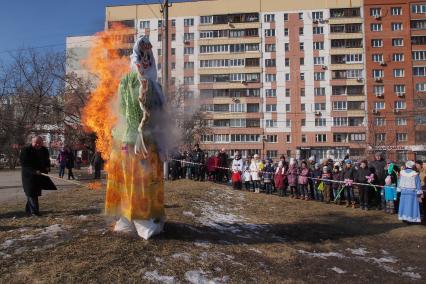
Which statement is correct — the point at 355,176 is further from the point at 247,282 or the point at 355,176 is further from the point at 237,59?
the point at 237,59

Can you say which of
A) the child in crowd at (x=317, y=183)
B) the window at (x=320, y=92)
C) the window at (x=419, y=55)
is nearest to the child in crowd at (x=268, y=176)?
the child in crowd at (x=317, y=183)

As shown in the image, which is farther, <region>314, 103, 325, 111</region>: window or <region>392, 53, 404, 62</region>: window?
<region>392, 53, 404, 62</region>: window

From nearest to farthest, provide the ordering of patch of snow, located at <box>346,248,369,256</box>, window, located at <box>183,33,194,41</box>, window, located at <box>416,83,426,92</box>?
patch of snow, located at <box>346,248,369,256</box>, window, located at <box>416,83,426,92</box>, window, located at <box>183,33,194,41</box>

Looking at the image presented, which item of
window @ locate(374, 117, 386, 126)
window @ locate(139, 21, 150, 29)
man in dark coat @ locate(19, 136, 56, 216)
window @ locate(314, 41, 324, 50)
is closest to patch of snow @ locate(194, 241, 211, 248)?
man in dark coat @ locate(19, 136, 56, 216)

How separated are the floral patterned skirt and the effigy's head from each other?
1.54 m

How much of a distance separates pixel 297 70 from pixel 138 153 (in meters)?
69.9

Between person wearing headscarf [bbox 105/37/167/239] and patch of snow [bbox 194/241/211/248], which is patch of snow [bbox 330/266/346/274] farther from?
person wearing headscarf [bbox 105/37/167/239]

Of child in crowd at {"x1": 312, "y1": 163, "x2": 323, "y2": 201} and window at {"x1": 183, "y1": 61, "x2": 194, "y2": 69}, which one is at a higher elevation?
window at {"x1": 183, "y1": 61, "x2": 194, "y2": 69}

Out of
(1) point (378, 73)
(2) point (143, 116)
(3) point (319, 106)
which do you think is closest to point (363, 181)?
(2) point (143, 116)

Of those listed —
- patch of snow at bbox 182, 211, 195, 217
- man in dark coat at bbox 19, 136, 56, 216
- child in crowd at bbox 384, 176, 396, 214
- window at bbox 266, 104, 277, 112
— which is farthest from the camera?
window at bbox 266, 104, 277, 112

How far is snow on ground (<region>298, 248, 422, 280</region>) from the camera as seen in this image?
27.6 feet

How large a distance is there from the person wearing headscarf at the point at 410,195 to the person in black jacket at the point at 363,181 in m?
2.30

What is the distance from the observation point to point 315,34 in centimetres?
7469

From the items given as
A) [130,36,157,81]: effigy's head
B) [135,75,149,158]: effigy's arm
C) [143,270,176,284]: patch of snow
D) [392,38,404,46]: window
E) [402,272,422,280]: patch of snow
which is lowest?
[402,272,422,280]: patch of snow
